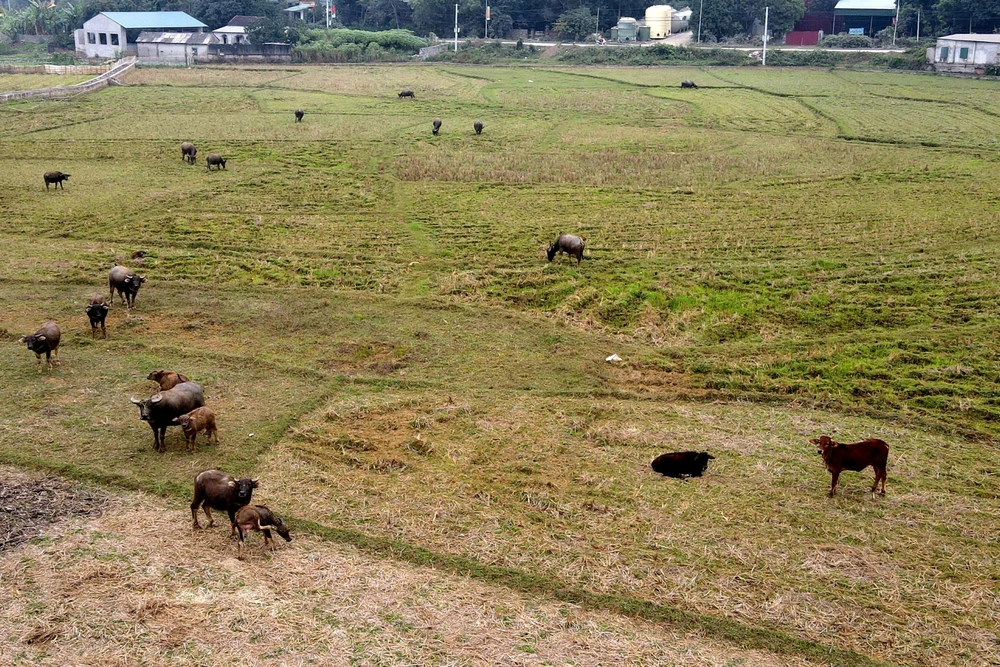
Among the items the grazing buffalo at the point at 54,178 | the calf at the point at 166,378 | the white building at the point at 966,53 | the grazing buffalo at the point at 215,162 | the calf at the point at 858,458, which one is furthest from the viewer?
the white building at the point at 966,53

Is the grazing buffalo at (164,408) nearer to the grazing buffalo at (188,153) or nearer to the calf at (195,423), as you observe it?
the calf at (195,423)

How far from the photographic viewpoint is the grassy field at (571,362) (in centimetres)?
973

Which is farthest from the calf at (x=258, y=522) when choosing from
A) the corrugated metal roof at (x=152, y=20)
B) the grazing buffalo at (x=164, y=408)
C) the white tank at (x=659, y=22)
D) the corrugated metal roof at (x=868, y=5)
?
the corrugated metal roof at (x=868, y=5)

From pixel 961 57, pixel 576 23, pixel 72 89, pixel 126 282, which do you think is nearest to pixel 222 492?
pixel 126 282

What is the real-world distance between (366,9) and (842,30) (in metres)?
48.7

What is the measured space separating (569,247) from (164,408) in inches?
408

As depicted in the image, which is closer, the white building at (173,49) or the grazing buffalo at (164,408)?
the grazing buffalo at (164,408)

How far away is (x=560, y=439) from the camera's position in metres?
12.8

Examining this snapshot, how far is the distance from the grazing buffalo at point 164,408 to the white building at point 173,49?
62.7 meters

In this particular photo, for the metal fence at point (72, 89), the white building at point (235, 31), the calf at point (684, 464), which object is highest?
the white building at point (235, 31)

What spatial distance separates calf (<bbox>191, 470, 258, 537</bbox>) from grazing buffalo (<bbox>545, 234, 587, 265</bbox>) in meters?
11.3

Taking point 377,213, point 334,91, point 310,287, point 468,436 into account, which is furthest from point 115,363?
point 334,91

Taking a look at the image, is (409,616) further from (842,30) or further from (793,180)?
(842,30)

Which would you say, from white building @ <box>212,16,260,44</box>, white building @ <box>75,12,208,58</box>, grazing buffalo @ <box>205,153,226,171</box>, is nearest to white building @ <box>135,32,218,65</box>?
white building @ <box>212,16,260,44</box>
